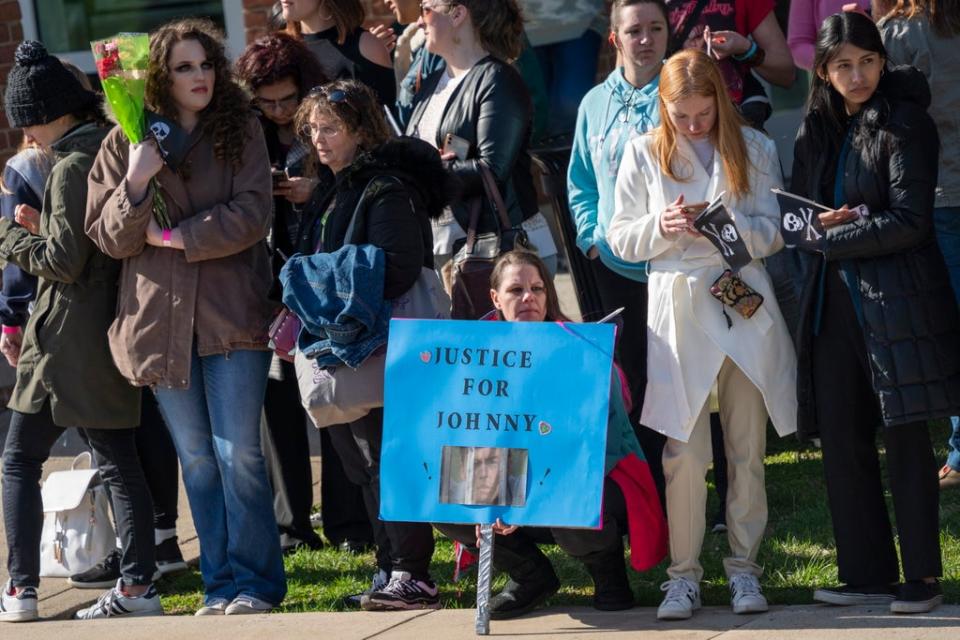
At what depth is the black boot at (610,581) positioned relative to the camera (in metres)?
5.26

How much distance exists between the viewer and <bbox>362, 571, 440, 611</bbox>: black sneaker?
553 centimetres

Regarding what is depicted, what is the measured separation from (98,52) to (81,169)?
523mm

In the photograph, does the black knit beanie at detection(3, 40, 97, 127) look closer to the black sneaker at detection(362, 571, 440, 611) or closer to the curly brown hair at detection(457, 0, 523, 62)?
the curly brown hair at detection(457, 0, 523, 62)

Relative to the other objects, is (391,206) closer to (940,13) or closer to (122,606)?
(122,606)

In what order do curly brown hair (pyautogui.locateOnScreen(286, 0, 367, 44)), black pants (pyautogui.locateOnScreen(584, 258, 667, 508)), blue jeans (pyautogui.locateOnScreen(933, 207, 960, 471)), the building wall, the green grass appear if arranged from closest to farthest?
the green grass, blue jeans (pyautogui.locateOnScreen(933, 207, 960, 471)), black pants (pyautogui.locateOnScreen(584, 258, 667, 508)), curly brown hair (pyautogui.locateOnScreen(286, 0, 367, 44)), the building wall

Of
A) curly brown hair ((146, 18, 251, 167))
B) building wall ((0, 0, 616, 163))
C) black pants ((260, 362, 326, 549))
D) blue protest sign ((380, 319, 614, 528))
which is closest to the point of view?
blue protest sign ((380, 319, 614, 528))

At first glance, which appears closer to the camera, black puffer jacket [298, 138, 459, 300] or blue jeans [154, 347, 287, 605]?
black puffer jacket [298, 138, 459, 300]

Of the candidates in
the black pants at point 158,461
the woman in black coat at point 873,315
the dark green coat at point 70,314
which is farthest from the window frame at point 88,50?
the woman in black coat at point 873,315

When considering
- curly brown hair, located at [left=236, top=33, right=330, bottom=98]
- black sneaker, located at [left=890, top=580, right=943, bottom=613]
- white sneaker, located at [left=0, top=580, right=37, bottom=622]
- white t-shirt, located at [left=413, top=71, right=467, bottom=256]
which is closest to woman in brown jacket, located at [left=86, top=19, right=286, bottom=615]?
curly brown hair, located at [left=236, top=33, right=330, bottom=98]

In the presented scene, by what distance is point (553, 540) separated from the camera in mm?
5414

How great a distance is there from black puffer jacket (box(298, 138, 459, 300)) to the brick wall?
184 inches

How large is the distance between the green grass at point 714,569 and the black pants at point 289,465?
0.45 ft

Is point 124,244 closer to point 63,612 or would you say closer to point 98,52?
point 98,52

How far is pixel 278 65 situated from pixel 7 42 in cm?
419
